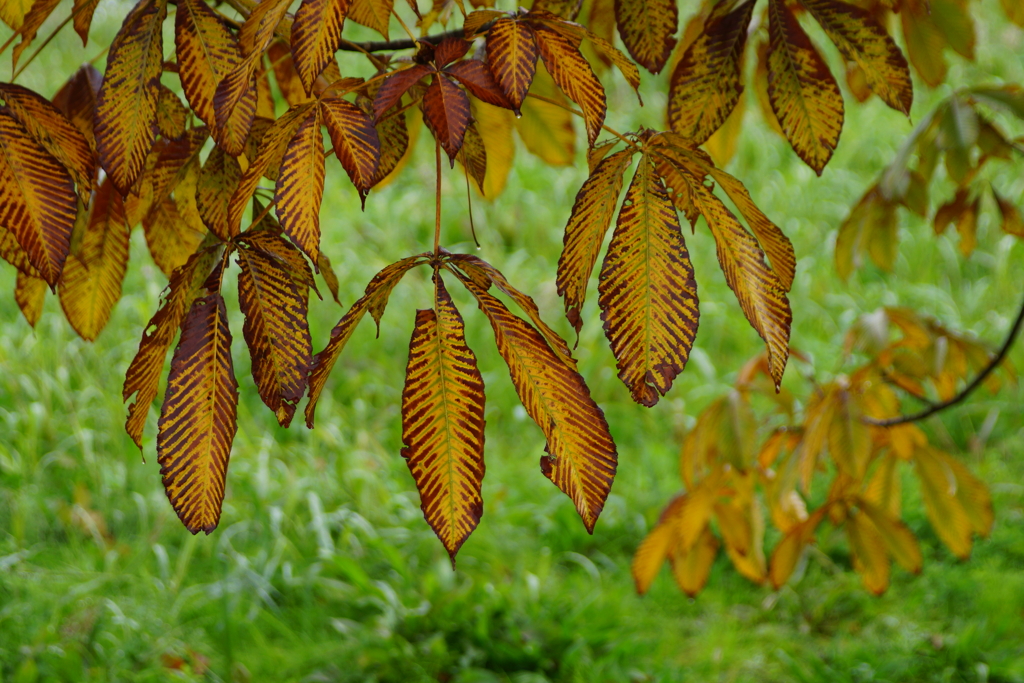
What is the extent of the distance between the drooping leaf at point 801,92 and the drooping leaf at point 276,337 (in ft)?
1.30

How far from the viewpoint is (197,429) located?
1.79ft

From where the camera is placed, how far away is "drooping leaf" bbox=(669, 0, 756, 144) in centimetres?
71

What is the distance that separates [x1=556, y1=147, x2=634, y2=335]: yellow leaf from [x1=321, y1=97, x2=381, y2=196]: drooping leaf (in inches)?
5.1

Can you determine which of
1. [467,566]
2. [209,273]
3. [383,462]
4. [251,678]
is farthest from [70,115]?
[383,462]

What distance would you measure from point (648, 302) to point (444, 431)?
0.14 metres

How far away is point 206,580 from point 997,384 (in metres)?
1.88

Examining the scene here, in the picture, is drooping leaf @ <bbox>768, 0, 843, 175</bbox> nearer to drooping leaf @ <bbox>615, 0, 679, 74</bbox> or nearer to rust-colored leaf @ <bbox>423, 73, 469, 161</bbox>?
drooping leaf @ <bbox>615, 0, 679, 74</bbox>

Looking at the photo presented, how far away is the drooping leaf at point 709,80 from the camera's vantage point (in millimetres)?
710

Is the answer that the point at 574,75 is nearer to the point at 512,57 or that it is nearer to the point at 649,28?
the point at 512,57

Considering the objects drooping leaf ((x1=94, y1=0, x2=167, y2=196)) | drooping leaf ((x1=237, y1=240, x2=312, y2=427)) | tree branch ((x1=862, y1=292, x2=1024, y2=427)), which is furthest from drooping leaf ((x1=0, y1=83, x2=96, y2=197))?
tree branch ((x1=862, y1=292, x2=1024, y2=427))

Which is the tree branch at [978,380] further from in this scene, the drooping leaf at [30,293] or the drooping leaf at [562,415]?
the drooping leaf at [30,293]

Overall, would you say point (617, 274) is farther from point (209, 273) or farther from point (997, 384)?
point (997, 384)

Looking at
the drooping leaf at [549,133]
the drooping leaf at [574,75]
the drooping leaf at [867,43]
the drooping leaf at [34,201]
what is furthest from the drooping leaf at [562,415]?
the drooping leaf at [549,133]

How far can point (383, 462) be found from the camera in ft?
9.12
